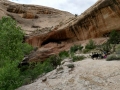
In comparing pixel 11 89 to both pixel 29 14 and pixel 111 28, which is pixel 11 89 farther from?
pixel 29 14

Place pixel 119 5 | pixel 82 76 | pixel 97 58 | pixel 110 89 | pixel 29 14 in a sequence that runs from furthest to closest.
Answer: pixel 29 14
pixel 119 5
pixel 97 58
pixel 82 76
pixel 110 89

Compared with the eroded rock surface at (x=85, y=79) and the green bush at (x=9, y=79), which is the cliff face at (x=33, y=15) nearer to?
the green bush at (x=9, y=79)

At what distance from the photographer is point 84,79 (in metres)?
13.3

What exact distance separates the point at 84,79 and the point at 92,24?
18312 mm

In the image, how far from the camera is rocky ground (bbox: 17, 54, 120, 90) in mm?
12172

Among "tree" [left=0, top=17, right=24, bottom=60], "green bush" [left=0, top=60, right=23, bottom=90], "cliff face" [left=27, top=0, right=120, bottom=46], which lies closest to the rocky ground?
"green bush" [left=0, top=60, right=23, bottom=90]

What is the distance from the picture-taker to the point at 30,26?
4956cm

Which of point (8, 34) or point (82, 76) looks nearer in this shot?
point (82, 76)

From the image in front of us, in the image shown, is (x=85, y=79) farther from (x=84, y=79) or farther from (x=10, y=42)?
(x=10, y=42)

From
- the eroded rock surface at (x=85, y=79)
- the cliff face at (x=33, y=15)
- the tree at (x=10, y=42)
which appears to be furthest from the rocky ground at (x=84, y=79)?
the cliff face at (x=33, y=15)

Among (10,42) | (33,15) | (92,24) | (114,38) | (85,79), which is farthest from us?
(33,15)

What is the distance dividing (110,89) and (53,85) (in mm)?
3947

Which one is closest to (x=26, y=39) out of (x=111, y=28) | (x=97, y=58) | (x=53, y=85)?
(x=111, y=28)

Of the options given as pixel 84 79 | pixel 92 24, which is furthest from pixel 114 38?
pixel 84 79
